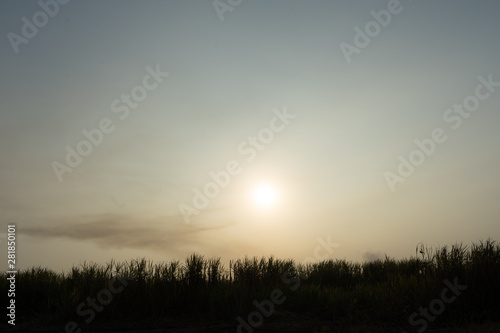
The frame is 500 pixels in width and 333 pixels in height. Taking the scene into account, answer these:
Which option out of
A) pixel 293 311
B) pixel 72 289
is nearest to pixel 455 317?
pixel 293 311

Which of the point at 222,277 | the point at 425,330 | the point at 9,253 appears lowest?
the point at 425,330

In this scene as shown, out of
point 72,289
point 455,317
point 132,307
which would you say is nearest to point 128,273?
point 132,307

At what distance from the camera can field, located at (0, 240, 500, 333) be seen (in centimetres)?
1160

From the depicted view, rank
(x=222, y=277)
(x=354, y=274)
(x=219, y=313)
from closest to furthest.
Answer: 1. (x=219, y=313)
2. (x=222, y=277)
3. (x=354, y=274)

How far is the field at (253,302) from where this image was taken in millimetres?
11602

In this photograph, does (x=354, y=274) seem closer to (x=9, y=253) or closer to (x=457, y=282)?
(x=457, y=282)

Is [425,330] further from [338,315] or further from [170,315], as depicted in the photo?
[170,315]

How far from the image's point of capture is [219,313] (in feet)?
40.3

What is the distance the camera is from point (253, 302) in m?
12.6

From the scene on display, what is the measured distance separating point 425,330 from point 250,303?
4804 mm

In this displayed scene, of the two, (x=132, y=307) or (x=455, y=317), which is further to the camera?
(x=132, y=307)

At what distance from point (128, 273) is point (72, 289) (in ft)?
9.92

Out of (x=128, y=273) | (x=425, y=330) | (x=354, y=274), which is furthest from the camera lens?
(x=354, y=274)

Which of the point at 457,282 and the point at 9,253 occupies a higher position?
the point at 9,253
